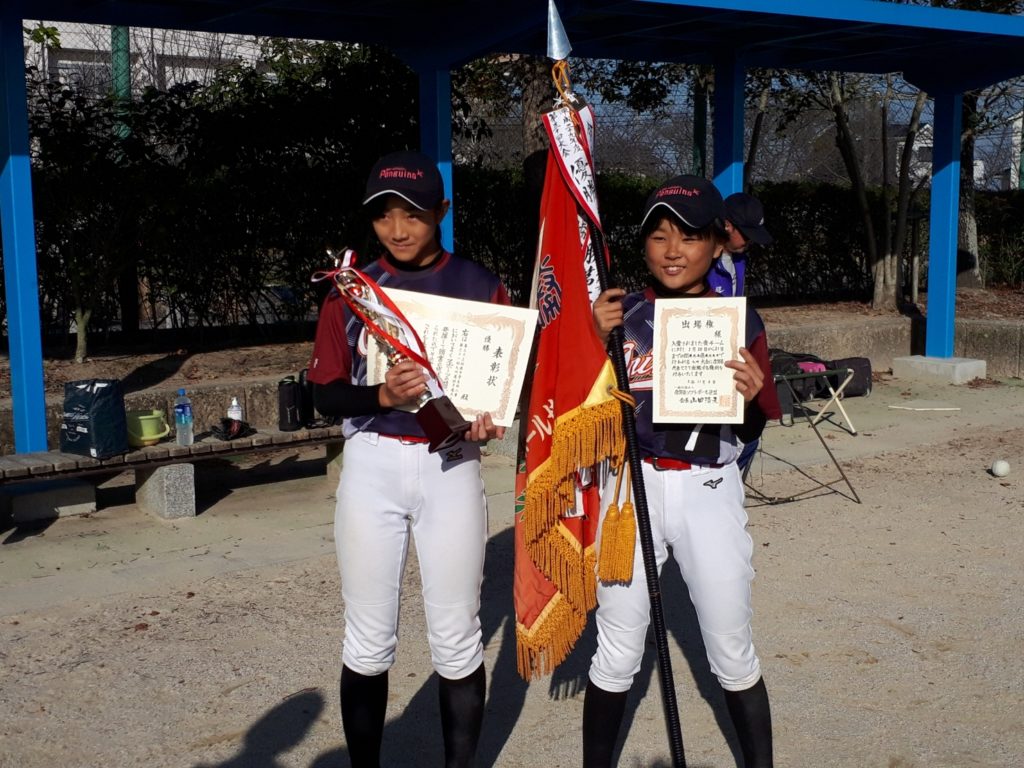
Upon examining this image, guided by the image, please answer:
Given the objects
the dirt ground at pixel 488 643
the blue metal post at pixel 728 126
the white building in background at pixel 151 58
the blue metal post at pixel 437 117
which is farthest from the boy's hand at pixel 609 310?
the white building in background at pixel 151 58

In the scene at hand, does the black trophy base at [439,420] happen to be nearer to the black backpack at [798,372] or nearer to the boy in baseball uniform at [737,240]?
the boy in baseball uniform at [737,240]

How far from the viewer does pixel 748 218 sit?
5.34 metres

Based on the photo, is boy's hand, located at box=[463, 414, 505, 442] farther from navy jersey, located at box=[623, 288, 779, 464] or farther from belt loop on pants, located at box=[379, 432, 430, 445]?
navy jersey, located at box=[623, 288, 779, 464]

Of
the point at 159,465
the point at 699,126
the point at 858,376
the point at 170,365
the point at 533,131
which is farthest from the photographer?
the point at 699,126

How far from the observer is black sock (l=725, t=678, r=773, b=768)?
11.0ft

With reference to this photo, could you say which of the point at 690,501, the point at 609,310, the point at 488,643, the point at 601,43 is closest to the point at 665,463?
the point at 690,501

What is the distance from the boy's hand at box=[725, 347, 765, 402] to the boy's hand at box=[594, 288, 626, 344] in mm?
316

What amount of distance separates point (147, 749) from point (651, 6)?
19.7 feet

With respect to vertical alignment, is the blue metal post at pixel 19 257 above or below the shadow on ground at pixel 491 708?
above

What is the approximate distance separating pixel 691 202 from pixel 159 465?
4384mm

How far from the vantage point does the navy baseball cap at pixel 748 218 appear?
17.3 feet

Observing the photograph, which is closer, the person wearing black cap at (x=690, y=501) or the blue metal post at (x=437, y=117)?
the person wearing black cap at (x=690, y=501)

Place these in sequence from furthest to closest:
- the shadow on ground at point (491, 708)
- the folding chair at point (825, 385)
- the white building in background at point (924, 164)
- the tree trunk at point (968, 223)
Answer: the white building in background at point (924, 164) < the tree trunk at point (968, 223) < the folding chair at point (825, 385) < the shadow on ground at point (491, 708)

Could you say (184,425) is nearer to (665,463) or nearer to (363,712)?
(363,712)
